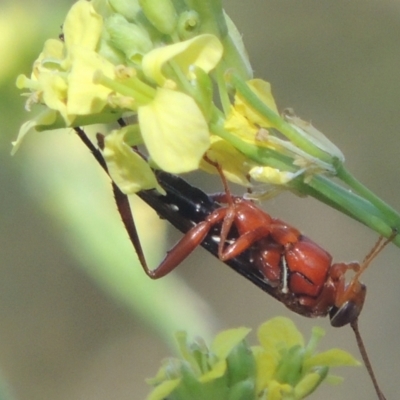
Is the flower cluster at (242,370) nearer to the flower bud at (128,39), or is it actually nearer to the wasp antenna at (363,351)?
the wasp antenna at (363,351)

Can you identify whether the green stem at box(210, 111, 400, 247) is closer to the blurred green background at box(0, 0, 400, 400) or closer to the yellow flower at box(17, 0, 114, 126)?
the yellow flower at box(17, 0, 114, 126)

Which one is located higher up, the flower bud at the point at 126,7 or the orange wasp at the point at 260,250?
the flower bud at the point at 126,7

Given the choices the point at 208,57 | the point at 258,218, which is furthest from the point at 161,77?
the point at 258,218

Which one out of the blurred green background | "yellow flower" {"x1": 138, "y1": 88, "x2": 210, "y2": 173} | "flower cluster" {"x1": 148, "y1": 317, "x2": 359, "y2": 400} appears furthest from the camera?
the blurred green background

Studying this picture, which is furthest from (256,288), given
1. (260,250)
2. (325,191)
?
(325,191)

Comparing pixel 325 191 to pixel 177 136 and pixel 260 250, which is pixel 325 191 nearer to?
pixel 177 136

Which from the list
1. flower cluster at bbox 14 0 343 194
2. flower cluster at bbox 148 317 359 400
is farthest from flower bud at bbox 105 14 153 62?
flower cluster at bbox 148 317 359 400

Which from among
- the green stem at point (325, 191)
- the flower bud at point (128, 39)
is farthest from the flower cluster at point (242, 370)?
the flower bud at point (128, 39)

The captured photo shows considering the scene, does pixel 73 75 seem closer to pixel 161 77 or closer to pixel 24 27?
pixel 161 77
